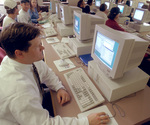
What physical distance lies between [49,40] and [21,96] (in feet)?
4.86

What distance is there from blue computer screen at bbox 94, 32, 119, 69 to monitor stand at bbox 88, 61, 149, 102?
0.12 meters

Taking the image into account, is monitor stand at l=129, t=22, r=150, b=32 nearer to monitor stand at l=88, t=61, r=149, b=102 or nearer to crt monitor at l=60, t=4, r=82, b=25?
crt monitor at l=60, t=4, r=82, b=25

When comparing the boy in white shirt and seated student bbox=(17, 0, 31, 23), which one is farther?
seated student bbox=(17, 0, 31, 23)

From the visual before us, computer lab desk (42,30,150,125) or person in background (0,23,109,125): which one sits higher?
person in background (0,23,109,125)

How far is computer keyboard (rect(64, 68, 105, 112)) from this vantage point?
0.85 meters

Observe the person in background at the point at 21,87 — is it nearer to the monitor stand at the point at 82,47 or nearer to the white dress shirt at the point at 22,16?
the monitor stand at the point at 82,47

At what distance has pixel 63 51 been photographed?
1594mm

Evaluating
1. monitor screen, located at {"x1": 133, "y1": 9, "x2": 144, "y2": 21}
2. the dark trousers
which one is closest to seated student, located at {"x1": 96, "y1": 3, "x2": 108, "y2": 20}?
monitor screen, located at {"x1": 133, "y1": 9, "x2": 144, "y2": 21}

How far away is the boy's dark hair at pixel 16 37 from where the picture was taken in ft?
2.17

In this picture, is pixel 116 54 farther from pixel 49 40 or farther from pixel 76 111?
pixel 49 40

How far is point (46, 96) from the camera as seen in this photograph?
1.16 m

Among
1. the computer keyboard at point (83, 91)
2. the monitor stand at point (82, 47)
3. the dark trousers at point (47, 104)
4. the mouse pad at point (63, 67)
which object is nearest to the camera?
the computer keyboard at point (83, 91)

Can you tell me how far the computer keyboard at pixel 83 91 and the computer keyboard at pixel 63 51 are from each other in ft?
1.30

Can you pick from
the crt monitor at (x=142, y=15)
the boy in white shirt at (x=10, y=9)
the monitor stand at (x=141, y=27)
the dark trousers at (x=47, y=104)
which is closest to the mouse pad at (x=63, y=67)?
the dark trousers at (x=47, y=104)
